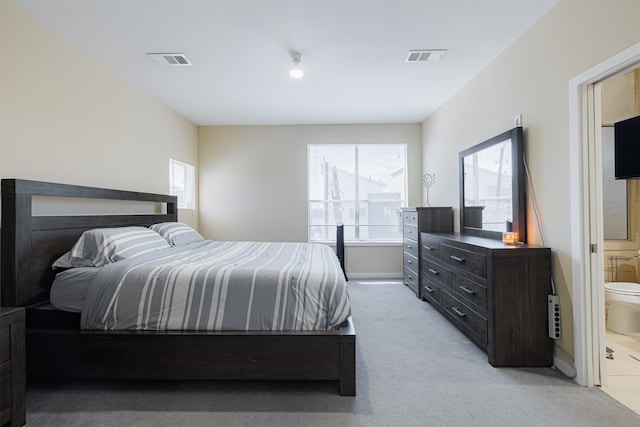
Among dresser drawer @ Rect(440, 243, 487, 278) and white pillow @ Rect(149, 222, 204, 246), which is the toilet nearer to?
dresser drawer @ Rect(440, 243, 487, 278)

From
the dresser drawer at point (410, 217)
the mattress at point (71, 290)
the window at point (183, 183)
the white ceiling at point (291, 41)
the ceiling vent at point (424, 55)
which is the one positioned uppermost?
the white ceiling at point (291, 41)

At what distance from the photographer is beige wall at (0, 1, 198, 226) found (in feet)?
6.86

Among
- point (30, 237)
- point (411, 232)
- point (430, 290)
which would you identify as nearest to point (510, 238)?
point (430, 290)

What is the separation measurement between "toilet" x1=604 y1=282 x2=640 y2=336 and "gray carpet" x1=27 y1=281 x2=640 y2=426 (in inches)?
42.5

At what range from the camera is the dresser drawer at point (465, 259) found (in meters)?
2.35

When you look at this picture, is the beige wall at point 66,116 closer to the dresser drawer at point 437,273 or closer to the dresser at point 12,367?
the dresser at point 12,367

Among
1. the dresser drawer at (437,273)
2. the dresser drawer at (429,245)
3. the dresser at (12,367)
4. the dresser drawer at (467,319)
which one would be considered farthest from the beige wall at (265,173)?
the dresser at (12,367)

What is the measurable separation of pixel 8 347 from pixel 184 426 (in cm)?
96

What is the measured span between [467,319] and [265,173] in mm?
3630

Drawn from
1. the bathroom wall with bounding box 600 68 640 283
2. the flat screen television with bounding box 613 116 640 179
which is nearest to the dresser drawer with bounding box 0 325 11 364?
the flat screen television with bounding box 613 116 640 179

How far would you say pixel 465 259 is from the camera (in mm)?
2646

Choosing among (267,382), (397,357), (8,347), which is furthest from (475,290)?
(8,347)

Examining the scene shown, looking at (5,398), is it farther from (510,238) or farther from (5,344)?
(510,238)

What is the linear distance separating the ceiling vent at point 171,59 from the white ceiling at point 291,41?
65 millimetres
